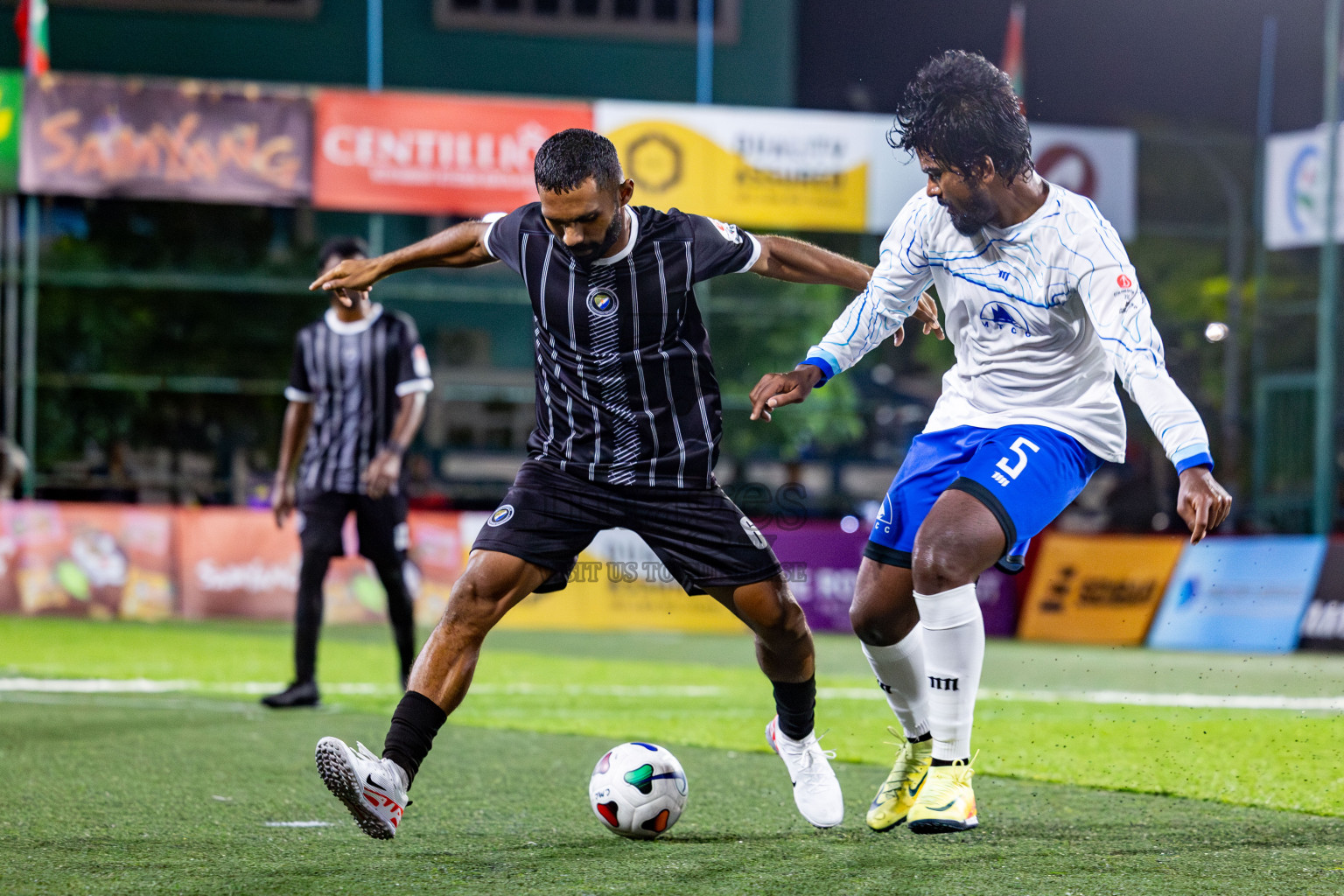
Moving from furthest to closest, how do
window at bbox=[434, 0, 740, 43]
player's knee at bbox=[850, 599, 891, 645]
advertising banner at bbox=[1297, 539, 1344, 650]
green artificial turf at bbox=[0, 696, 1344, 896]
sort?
window at bbox=[434, 0, 740, 43], advertising banner at bbox=[1297, 539, 1344, 650], player's knee at bbox=[850, 599, 891, 645], green artificial turf at bbox=[0, 696, 1344, 896]

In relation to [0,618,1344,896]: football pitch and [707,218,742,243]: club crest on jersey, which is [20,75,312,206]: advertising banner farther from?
[707,218,742,243]: club crest on jersey

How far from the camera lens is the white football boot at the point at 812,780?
4.73 m

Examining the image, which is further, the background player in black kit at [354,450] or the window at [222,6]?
the window at [222,6]

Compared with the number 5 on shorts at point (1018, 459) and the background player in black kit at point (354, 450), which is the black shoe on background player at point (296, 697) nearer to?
the background player in black kit at point (354, 450)

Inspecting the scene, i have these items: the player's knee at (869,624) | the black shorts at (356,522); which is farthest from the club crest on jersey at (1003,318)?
the black shorts at (356,522)

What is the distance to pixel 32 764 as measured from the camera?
5.90 metres

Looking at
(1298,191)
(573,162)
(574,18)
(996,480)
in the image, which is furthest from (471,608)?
(574,18)

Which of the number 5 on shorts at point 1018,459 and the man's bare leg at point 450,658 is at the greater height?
the number 5 on shorts at point 1018,459

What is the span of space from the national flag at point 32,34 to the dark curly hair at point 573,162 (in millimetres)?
15322

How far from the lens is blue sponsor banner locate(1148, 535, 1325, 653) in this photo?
13.4 m

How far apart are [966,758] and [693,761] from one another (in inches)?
76.9

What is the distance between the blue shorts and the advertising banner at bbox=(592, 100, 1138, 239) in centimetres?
1329

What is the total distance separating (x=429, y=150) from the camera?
59.3 feet

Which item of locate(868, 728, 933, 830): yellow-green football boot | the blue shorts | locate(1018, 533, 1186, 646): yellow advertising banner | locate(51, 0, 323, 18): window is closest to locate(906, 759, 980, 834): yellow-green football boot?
locate(868, 728, 933, 830): yellow-green football boot
